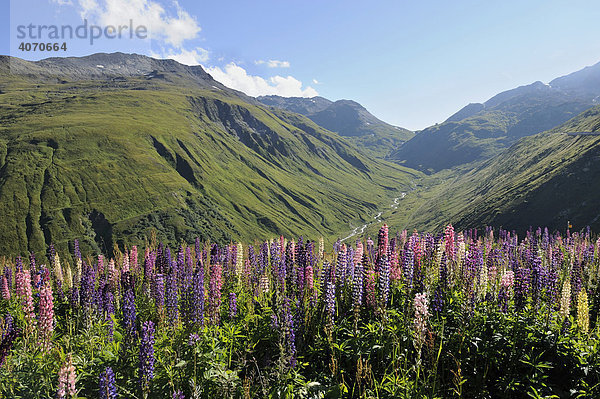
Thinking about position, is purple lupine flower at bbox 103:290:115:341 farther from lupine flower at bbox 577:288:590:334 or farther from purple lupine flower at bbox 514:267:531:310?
lupine flower at bbox 577:288:590:334

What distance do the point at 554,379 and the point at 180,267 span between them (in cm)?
1255

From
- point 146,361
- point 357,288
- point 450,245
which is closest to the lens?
point 146,361

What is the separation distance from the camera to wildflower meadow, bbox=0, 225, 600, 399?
691 centimetres

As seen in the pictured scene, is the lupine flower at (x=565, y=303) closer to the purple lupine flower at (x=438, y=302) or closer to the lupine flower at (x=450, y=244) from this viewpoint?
the purple lupine flower at (x=438, y=302)

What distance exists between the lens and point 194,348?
24.3 feet

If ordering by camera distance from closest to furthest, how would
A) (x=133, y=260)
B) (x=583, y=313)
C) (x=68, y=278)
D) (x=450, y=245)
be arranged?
(x=583, y=313), (x=450, y=245), (x=68, y=278), (x=133, y=260)

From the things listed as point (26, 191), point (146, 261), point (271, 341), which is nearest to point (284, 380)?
point (271, 341)

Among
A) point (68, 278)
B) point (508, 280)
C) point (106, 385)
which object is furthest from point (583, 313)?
point (68, 278)

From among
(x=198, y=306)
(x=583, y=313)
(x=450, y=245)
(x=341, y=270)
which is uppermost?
(x=450, y=245)

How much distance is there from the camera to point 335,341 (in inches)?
352

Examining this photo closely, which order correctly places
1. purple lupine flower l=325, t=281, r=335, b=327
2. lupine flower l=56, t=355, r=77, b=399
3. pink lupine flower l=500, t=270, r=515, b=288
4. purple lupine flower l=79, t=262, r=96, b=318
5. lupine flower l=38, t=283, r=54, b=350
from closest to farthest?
lupine flower l=56, t=355, r=77, b=399, lupine flower l=38, t=283, r=54, b=350, purple lupine flower l=325, t=281, r=335, b=327, pink lupine flower l=500, t=270, r=515, b=288, purple lupine flower l=79, t=262, r=96, b=318

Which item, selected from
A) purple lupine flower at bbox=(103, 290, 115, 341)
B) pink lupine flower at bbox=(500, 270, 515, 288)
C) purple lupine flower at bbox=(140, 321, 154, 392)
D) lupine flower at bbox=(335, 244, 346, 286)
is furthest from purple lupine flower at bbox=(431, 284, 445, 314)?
purple lupine flower at bbox=(103, 290, 115, 341)

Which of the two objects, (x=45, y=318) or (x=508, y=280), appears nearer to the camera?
(x=45, y=318)

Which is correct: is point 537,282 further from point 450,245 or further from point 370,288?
point 370,288
